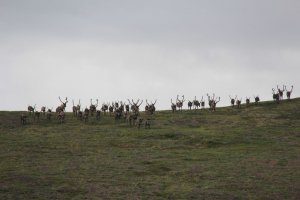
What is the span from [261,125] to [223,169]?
32281 mm

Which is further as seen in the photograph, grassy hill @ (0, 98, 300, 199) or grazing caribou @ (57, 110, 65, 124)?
grazing caribou @ (57, 110, 65, 124)

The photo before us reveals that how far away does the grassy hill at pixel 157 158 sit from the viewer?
137 ft

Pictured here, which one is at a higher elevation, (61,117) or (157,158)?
(61,117)

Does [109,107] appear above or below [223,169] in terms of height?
above

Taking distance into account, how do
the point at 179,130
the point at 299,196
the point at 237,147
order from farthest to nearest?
the point at 179,130 < the point at 237,147 < the point at 299,196

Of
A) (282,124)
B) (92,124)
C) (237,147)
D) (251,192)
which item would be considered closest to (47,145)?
(92,124)

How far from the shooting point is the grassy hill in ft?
137

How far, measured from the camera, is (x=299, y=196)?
3984 centimetres

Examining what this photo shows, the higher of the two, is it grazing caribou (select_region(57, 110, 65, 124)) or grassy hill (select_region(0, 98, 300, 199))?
grazing caribou (select_region(57, 110, 65, 124))

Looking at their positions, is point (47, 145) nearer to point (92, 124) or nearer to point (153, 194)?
point (92, 124)

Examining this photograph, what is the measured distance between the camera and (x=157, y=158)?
5603cm

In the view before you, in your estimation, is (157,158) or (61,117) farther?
(61,117)

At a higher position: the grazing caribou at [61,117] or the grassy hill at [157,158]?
the grazing caribou at [61,117]

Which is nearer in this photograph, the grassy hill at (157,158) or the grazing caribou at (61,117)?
the grassy hill at (157,158)
